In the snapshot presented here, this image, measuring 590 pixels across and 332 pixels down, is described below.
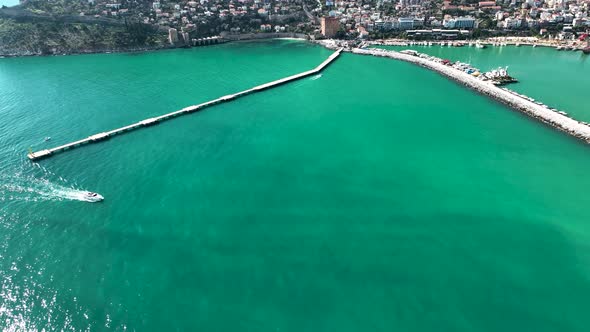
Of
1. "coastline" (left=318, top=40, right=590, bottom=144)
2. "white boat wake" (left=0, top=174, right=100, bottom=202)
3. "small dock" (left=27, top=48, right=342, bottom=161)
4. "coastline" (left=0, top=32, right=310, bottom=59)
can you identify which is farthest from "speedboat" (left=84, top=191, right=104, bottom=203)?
"coastline" (left=0, top=32, right=310, bottom=59)

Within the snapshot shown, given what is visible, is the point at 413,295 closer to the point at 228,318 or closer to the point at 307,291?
the point at 307,291

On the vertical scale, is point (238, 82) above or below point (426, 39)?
below

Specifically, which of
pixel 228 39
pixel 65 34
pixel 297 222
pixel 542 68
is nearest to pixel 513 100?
pixel 542 68

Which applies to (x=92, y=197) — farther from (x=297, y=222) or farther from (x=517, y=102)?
(x=517, y=102)

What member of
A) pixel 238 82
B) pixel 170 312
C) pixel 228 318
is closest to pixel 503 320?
pixel 228 318

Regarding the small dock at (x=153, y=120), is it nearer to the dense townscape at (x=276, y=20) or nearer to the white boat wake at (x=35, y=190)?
the white boat wake at (x=35, y=190)

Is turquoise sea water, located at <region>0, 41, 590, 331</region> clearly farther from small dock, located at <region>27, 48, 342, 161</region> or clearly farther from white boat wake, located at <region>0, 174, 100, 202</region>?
small dock, located at <region>27, 48, 342, 161</region>
